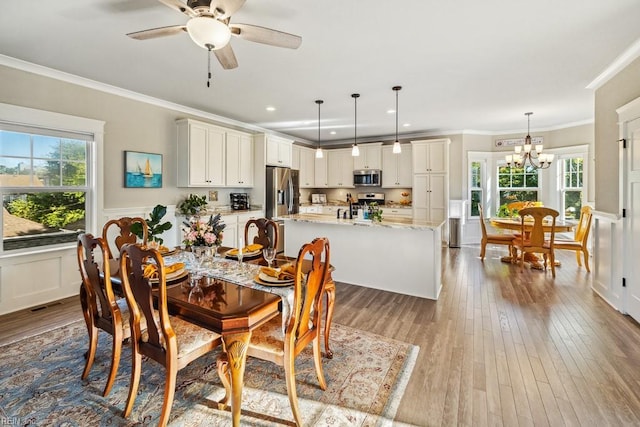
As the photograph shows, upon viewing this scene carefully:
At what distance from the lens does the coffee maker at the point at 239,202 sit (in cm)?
587

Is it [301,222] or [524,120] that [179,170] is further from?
[524,120]

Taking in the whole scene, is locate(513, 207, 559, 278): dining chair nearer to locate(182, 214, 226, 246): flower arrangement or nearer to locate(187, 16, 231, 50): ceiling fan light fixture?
locate(182, 214, 226, 246): flower arrangement

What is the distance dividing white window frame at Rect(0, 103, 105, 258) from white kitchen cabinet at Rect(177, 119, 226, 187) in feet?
3.65

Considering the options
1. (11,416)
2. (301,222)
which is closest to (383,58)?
(301,222)

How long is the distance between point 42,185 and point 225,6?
10.7 feet

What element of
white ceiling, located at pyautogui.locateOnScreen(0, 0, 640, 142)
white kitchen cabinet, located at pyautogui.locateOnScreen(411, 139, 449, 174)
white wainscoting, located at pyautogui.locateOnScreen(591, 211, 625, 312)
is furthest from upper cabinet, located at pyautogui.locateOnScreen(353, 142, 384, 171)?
white wainscoting, located at pyautogui.locateOnScreen(591, 211, 625, 312)

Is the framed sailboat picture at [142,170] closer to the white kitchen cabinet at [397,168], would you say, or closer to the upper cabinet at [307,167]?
the upper cabinet at [307,167]

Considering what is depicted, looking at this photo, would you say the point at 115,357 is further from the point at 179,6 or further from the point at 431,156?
the point at 431,156

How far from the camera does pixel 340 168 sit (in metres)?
7.90

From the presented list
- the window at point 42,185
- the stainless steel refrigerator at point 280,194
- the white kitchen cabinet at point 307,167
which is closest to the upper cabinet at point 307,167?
the white kitchen cabinet at point 307,167

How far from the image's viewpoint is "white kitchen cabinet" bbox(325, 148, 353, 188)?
7797mm

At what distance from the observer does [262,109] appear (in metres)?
5.05

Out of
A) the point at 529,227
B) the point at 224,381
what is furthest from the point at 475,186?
the point at 224,381

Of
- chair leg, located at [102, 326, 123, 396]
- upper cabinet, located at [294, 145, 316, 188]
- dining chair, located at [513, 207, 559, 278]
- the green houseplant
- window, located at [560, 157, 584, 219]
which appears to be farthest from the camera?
upper cabinet, located at [294, 145, 316, 188]
